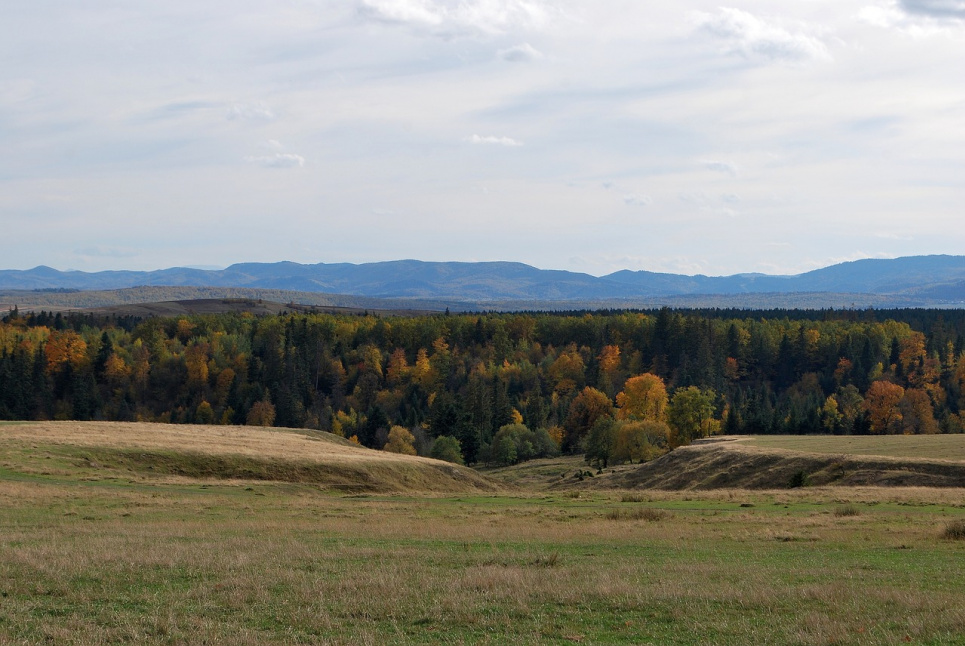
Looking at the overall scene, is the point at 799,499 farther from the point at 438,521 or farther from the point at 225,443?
the point at 225,443

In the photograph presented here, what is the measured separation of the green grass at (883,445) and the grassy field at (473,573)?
2179cm

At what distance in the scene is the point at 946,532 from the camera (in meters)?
26.7

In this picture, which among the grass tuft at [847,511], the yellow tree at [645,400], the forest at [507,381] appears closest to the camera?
the grass tuft at [847,511]

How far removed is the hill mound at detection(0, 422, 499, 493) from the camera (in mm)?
50219

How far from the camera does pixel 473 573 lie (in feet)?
62.4

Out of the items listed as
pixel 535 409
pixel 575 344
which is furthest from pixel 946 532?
pixel 575 344

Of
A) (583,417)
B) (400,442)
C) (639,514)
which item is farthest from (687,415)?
(639,514)

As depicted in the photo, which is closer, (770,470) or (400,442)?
(770,470)

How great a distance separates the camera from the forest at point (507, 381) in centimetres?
11288

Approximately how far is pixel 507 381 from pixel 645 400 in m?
48.7

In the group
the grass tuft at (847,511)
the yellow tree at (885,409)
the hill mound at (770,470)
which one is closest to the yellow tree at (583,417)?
the yellow tree at (885,409)

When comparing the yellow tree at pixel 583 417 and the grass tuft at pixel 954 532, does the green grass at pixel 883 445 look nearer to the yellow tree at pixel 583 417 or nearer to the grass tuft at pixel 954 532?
the grass tuft at pixel 954 532

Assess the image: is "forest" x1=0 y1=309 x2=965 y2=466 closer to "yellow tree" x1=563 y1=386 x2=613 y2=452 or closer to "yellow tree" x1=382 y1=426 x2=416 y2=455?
"yellow tree" x1=563 y1=386 x2=613 y2=452

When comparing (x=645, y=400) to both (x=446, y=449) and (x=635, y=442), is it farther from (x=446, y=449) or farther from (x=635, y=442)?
(x=446, y=449)
